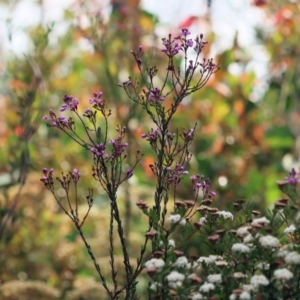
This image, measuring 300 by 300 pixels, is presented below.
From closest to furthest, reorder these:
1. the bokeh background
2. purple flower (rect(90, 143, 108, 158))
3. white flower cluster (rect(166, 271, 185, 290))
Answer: white flower cluster (rect(166, 271, 185, 290)) < purple flower (rect(90, 143, 108, 158)) < the bokeh background

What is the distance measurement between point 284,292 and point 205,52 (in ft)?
10.5

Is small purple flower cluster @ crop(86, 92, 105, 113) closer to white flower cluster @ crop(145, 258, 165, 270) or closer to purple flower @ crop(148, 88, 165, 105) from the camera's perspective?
purple flower @ crop(148, 88, 165, 105)

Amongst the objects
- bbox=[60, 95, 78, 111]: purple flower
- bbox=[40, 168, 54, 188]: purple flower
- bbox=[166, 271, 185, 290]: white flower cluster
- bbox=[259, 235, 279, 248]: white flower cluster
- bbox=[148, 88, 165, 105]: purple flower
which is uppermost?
bbox=[148, 88, 165, 105]: purple flower

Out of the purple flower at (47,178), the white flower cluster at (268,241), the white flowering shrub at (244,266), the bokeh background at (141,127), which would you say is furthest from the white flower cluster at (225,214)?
the bokeh background at (141,127)

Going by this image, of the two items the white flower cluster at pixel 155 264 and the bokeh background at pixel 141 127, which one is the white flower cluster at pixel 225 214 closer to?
the white flower cluster at pixel 155 264

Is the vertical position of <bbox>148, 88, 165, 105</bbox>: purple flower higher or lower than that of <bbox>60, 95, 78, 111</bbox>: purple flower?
higher

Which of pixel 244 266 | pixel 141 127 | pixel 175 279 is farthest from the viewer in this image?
pixel 141 127

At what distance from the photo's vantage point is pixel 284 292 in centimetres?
146

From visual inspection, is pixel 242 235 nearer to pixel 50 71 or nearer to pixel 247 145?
pixel 247 145

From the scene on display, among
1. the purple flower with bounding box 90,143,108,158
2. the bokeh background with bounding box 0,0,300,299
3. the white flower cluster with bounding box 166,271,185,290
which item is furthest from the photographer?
the bokeh background with bounding box 0,0,300,299

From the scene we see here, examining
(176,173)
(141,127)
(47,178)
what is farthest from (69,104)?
(141,127)

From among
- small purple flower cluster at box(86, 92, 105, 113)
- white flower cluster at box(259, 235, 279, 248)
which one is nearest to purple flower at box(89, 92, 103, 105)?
small purple flower cluster at box(86, 92, 105, 113)

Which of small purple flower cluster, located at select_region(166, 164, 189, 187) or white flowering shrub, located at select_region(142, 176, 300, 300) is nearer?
white flowering shrub, located at select_region(142, 176, 300, 300)

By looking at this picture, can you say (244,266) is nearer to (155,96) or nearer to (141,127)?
(155,96)
